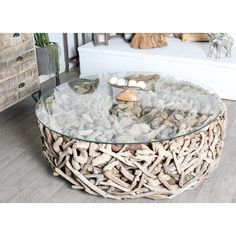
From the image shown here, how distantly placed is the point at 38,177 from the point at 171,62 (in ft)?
4.79

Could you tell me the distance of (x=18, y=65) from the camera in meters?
2.21

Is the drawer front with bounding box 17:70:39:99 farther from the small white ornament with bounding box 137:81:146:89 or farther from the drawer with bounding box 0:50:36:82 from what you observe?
the small white ornament with bounding box 137:81:146:89

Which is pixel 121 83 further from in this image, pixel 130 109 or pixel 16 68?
pixel 16 68

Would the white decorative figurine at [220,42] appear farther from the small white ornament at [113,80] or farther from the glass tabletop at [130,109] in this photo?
the small white ornament at [113,80]

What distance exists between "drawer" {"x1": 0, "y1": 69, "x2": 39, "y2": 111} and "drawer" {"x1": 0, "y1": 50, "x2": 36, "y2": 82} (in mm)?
34

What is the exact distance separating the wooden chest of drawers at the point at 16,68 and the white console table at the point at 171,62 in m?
0.74

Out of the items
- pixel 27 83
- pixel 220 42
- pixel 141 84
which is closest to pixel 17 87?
pixel 27 83

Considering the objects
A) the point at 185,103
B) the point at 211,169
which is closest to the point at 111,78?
the point at 185,103

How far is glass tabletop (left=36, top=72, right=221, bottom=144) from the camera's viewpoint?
148 centimetres

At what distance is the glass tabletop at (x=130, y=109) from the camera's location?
1481mm

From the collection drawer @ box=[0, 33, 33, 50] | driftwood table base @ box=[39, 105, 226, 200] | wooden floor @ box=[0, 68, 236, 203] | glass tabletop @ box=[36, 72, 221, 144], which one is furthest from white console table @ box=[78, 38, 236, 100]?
driftwood table base @ box=[39, 105, 226, 200]
